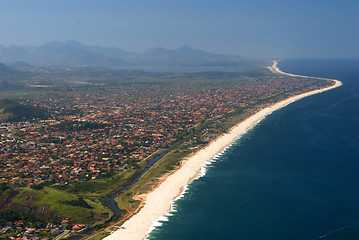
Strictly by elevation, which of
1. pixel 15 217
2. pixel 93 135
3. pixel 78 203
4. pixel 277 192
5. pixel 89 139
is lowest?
pixel 15 217

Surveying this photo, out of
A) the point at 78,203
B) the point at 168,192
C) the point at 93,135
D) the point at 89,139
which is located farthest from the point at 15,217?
the point at 93,135

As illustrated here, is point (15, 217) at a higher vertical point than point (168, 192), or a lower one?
lower

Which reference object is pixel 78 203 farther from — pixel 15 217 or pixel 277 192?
pixel 277 192

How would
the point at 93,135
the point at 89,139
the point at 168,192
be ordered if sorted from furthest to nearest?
1. the point at 93,135
2. the point at 89,139
3. the point at 168,192

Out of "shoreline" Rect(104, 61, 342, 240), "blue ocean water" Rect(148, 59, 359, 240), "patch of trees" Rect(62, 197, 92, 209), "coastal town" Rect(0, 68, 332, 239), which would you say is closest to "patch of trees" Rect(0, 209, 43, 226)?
"coastal town" Rect(0, 68, 332, 239)

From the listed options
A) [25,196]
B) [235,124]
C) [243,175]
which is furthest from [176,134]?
[25,196]

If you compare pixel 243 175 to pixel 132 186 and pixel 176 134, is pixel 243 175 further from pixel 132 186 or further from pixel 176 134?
pixel 176 134

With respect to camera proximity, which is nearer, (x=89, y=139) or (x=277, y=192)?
(x=277, y=192)
